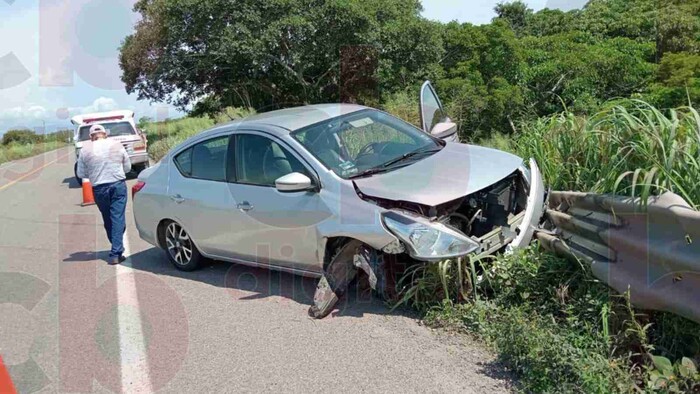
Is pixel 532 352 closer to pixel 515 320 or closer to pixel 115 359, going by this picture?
pixel 515 320

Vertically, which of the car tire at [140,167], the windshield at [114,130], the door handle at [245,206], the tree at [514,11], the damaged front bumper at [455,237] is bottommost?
the car tire at [140,167]

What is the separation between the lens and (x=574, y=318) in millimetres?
4023

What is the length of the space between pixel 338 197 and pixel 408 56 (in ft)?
54.7

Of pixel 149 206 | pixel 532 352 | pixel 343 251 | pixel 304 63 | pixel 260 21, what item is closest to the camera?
pixel 532 352

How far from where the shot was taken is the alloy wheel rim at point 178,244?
6863mm

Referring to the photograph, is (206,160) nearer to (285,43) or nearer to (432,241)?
(432,241)

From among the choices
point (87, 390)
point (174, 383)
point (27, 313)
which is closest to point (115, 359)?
point (87, 390)

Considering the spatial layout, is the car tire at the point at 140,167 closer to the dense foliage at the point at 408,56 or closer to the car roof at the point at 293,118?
the dense foliage at the point at 408,56

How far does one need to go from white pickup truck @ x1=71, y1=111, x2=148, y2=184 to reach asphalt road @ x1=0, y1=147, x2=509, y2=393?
1039 centimetres

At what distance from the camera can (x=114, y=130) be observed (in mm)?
18250

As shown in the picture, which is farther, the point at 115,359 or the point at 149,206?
the point at 149,206

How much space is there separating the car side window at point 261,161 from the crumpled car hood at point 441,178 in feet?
2.83

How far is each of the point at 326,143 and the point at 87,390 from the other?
9.87 feet

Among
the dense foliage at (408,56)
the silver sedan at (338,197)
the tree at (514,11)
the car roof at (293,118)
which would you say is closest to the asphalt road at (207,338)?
the silver sedan at (338,197)
